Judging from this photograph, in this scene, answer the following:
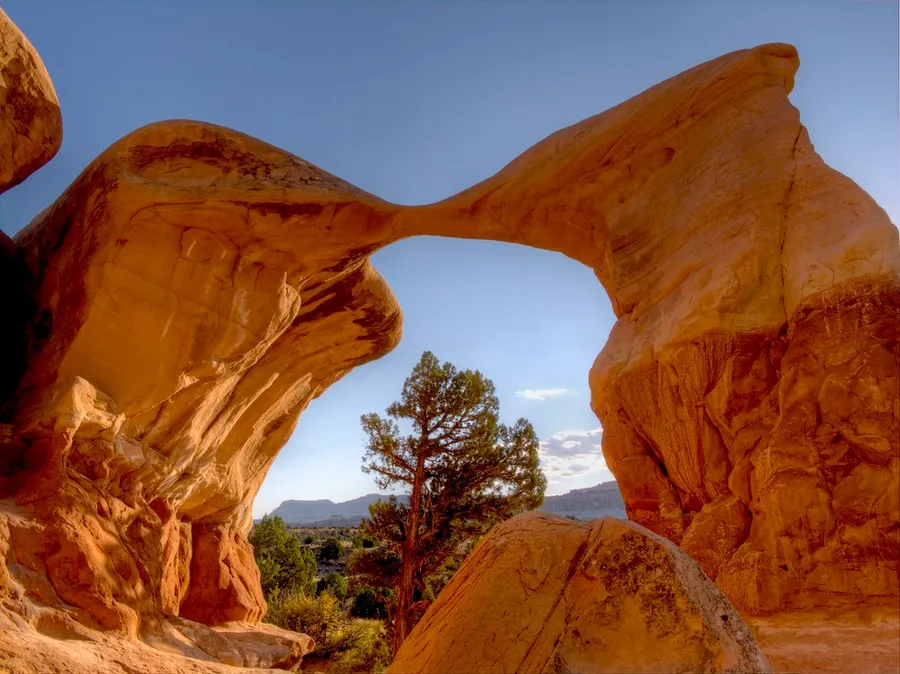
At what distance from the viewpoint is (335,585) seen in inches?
1336

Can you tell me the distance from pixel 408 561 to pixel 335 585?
65.8 ft

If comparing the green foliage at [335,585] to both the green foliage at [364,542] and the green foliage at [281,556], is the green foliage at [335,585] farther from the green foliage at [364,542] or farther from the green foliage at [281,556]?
the green foliage at [281,556]

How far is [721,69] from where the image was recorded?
7.44 meters

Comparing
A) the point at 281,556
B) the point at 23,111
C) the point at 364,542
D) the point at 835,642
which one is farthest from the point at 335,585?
the point at 835,642

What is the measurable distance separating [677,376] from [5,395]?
9199 millimetres

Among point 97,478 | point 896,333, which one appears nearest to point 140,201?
point 97,478

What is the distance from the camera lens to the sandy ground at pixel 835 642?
13.2 ft

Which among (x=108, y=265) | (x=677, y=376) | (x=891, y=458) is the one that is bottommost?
(x=891, y=458)

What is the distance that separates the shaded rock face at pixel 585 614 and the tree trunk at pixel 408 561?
39.9 feet

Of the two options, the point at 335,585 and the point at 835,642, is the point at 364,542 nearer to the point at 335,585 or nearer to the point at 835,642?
the point at 335,585

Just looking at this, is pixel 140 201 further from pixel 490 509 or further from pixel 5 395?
pixel 490 509

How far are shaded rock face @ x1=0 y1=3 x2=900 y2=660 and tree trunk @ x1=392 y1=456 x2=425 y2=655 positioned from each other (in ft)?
13.5

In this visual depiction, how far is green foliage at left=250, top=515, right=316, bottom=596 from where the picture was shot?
29.5 metres

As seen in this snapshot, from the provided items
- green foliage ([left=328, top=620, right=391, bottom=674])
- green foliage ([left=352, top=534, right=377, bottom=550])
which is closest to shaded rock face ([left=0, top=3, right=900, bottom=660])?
green foliage ([left=328, top=620, right=391, bottom=674])
